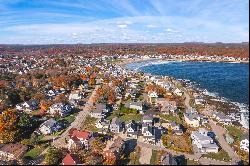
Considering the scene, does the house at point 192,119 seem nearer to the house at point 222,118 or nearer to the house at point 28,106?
the house at point 222,118

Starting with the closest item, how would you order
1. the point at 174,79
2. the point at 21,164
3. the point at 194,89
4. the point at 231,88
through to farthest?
the point at 21,164 < the point at 231,88 < the point at 194,89 < the point at 174,79

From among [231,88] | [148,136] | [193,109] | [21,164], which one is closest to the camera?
[21,164]

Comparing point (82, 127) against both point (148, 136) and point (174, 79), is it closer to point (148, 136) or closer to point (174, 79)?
point (148, 136)

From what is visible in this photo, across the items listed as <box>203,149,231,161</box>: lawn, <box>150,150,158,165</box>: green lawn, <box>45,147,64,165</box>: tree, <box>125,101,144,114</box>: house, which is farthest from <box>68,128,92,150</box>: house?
<box>125,101,144,114</box>: house

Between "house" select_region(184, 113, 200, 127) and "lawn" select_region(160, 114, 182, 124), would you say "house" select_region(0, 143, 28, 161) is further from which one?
"house" select_region(184, 113, 200, 127)

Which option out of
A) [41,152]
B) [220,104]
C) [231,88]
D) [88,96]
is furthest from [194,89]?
[41,152]

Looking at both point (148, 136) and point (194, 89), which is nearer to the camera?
point (148, 136)
